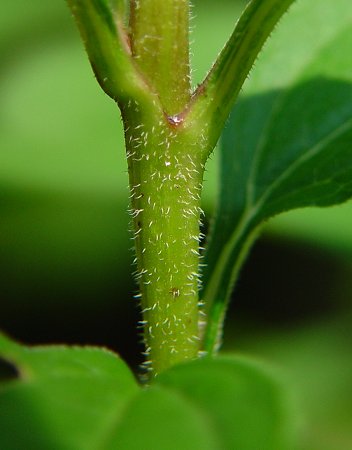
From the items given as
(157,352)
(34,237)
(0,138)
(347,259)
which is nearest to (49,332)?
(34,237)

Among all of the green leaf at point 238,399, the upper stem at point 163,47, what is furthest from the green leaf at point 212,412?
the upper stem at point 163,47

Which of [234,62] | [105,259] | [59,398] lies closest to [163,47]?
[234,62]

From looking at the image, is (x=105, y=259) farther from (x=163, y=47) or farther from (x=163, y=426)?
(x=163, y=426)

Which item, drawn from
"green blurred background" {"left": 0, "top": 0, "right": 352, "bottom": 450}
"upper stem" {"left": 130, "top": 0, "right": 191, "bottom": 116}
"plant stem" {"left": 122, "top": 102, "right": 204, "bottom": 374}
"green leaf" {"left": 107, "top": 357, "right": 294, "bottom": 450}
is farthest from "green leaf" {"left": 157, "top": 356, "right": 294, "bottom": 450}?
"green blurred background" {"left": 0, "top": 0, "right": 352, "bottom": 450}

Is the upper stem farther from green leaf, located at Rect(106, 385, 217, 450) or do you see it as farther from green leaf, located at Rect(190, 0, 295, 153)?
green leaf, located at Rect(106, 385, 217, 450)

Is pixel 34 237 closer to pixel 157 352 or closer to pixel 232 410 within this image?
pixel 157 352

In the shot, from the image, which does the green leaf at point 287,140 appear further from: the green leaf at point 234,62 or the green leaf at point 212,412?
the green leaf at point 212,412
